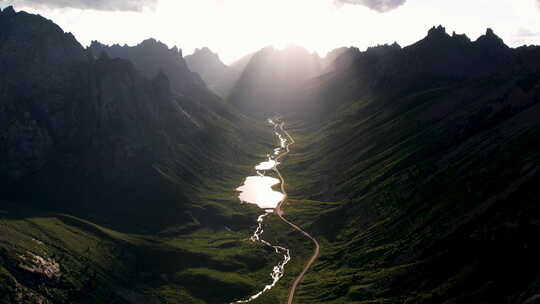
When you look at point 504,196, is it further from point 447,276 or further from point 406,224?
point 406,224

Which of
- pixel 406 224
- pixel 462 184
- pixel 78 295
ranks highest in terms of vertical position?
pixel 462 184

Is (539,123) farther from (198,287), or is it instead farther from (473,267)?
(198,287)

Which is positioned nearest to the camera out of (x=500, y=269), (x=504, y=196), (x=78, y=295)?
(x=500, y=269)

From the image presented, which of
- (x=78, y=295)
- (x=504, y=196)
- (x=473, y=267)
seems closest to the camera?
(x=473, y=267)

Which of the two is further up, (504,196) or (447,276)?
(504,196)

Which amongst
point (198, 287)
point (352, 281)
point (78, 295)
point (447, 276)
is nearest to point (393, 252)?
point (352, 281)

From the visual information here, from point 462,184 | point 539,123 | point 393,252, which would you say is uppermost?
point 539,123

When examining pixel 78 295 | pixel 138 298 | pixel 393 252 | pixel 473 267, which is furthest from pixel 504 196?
pixel 78 295

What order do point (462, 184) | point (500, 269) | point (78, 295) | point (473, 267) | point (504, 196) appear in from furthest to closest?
1. point (462, 184)
2. point (78, 295)
3. point (504, 196)
4. point (473, 267)
5. point (500, 269)

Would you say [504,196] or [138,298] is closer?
[504,196]
